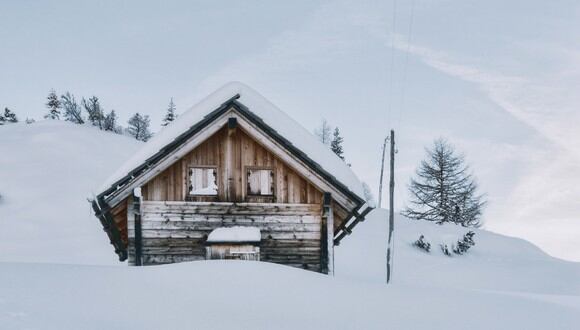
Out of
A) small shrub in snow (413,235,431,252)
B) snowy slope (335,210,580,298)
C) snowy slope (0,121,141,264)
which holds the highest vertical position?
snowy slope (0,121,141,264)

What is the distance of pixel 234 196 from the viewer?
9.56m

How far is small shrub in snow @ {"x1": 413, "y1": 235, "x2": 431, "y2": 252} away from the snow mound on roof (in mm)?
15685

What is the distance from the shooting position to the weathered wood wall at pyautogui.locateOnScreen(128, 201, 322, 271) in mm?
9352

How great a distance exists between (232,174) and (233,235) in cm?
143

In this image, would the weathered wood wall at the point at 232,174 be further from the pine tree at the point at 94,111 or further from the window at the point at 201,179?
the pine tree at the point at 94,111

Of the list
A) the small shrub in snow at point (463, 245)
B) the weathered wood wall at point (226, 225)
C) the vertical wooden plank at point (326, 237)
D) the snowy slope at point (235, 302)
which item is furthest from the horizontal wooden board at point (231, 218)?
the small shrub in snow at point (463, 245)

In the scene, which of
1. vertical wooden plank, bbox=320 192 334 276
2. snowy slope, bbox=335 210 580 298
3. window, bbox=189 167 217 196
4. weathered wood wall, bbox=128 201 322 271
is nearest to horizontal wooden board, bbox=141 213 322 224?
weathered wood wall, bbox=128 201 322 271

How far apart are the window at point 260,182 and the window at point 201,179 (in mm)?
852

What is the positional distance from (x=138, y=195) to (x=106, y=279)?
13.7 feet

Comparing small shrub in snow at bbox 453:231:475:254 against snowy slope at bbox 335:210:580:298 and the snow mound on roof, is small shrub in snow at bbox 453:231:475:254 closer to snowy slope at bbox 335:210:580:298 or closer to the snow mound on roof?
snowy slope at bbox 335:210:580:298

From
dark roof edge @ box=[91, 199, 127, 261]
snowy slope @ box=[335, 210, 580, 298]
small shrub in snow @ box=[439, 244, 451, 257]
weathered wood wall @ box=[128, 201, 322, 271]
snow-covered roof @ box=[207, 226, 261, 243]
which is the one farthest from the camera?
small shrub in snow @ box=[439, 244, 451, 257]

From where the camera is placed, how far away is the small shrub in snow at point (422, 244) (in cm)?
2417

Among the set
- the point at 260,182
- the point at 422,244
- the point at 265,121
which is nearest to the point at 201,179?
the point at 260,182

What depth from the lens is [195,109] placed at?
10344 mm
